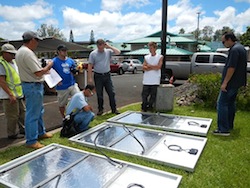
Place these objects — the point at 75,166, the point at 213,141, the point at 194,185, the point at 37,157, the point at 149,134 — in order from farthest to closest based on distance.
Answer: the point at 149,134 → the point at 213,141 → the point at 37,157 → the point at 75,166 → the point at 194,185

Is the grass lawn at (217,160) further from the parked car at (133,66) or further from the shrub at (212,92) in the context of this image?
the parked car at (133,66)

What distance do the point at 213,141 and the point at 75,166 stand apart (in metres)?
2.36

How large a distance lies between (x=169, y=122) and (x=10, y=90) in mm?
3204

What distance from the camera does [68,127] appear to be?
4.07 meters

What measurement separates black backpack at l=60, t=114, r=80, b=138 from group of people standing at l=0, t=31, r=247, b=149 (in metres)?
0.08

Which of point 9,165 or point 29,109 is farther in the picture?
point 29,109

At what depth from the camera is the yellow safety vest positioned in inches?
149

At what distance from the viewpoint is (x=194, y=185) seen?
2.54m

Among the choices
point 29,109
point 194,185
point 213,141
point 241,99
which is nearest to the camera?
point 194,185

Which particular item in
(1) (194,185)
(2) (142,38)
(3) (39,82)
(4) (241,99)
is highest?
(2) (142,38)

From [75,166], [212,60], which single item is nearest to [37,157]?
[75,166]

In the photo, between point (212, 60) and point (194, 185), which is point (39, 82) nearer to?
point (194, 185)

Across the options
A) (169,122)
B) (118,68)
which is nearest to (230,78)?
(169,122)

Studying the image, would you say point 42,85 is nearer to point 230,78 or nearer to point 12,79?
point 12,79
